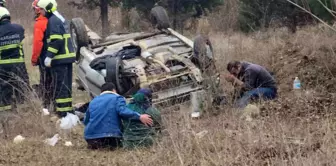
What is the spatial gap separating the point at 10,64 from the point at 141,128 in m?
2.73

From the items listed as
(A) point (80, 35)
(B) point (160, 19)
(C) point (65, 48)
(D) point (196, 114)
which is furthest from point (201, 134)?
(B) point (160, 19)

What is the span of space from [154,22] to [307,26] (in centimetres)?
489

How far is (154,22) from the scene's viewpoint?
10.8 m

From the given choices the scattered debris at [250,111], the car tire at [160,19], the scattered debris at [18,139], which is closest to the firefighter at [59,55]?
the scattered debris at [18,139]

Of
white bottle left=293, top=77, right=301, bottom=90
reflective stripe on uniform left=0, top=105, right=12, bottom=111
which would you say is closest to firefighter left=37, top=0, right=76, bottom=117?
reflective stripe on uniform left=0, top=105, right=12, bottom=111

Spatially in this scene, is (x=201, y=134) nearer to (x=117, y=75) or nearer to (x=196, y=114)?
(x=196, y=114)

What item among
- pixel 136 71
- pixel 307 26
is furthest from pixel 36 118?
pixel 307 26

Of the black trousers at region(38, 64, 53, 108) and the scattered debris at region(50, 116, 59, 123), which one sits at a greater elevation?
the black trousers at region(38, 64, 53, 108)

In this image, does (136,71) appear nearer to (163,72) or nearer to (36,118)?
(163,72)

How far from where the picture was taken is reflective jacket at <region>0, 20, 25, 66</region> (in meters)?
8.52

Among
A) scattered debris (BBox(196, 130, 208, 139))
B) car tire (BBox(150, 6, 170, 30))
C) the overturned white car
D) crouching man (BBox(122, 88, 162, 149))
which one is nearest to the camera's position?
scattered debris (BBox(196, 130, 208, 139))

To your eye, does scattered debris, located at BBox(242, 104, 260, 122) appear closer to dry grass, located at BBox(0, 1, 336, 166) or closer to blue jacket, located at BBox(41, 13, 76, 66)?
dry grass, located at BBox(0, 1, 336, 166)

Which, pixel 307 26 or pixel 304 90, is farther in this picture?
pixel 307 26

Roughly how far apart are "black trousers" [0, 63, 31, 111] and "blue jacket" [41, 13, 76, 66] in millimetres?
429
